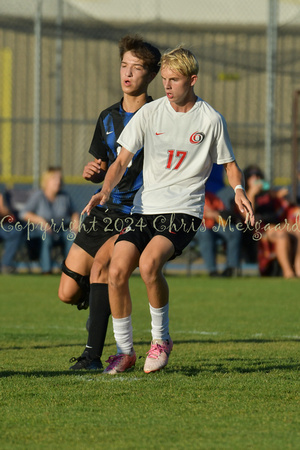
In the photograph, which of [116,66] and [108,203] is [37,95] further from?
[108,203]

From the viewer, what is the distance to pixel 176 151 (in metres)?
5.08

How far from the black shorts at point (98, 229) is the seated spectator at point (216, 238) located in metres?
7.30

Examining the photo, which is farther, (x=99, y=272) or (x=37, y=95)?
(x=37, y=95)

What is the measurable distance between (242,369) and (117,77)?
40.3ft

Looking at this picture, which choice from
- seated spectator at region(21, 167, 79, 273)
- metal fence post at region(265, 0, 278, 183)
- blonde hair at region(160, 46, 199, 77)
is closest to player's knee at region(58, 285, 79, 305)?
blonde hair at region(160, 46, 199, 77)

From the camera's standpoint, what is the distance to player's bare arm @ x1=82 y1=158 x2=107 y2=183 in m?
5.39

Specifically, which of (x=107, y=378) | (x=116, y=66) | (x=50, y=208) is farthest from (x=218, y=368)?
(x=116, y=66)

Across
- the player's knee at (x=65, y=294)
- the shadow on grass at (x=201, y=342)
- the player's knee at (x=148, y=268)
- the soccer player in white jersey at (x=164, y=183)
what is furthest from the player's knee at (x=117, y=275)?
the shadow on grass at (x=201, y=342)

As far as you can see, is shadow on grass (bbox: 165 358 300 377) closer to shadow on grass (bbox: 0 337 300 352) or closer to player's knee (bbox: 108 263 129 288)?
player's knee (bbox: 108 263 129 288)

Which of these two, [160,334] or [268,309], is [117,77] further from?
[160,334]

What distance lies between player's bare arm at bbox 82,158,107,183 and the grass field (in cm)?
117

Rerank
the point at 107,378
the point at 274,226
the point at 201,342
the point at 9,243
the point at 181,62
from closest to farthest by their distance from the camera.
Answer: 1. the point at 107,378
2. the point at 181,62
3. the point at 201,342
4. the point at 274,226
5. the point at 9,243

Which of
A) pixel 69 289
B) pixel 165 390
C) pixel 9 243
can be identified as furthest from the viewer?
pixel 9 243

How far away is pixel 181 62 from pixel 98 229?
50.3 inches
